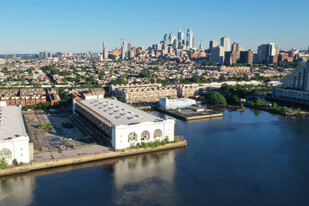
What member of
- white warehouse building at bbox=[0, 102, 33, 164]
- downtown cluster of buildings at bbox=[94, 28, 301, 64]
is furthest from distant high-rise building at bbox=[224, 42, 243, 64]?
white warehouse building at bbox=[0, 102, 33, 164]

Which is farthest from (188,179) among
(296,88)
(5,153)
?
(296,88)

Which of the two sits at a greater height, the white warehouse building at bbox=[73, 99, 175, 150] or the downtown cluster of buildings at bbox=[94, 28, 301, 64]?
the downtown cluster of buildings at bbox=[94, 28, 301, 64]

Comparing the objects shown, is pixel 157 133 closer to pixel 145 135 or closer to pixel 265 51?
pixel 145 135

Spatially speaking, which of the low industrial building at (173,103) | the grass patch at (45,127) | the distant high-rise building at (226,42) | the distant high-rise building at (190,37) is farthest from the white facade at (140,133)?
the distant high-rise building at (190,37)

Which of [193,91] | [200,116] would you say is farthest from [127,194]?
[193,91]

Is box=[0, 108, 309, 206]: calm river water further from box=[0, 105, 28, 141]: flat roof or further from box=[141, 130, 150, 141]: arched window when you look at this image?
box=[0, 105, 28, 141]: flat roof

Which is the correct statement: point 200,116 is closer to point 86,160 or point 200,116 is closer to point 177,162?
point 177,162
